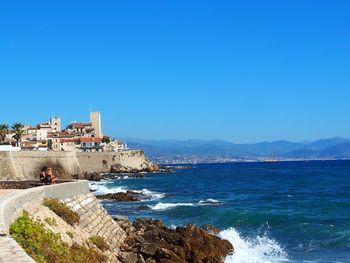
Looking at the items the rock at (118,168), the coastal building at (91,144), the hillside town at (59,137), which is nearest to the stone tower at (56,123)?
the hillside town at (59,137)

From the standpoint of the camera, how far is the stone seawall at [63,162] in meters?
73.9

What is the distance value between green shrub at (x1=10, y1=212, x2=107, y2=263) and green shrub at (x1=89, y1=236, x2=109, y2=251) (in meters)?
1.64

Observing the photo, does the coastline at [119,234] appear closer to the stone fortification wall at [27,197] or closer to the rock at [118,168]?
the stone fortification wall at [27,197]

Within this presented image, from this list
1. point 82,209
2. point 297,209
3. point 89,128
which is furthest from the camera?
point 89,128

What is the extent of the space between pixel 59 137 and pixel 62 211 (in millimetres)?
120365

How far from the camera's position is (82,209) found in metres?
22.1

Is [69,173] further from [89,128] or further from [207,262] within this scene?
[207,262]

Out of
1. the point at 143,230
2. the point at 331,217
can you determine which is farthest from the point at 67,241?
the point at 331,217

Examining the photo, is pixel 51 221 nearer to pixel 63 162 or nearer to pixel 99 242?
pixel 99 242

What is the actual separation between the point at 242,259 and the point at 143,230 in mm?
4735

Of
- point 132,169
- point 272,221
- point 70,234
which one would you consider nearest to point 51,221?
point 70,234

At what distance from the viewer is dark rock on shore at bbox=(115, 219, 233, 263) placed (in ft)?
70.1

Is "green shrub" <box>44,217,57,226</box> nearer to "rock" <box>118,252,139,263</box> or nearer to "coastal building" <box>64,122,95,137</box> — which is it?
"rock" <box>118,252,139,263</box>

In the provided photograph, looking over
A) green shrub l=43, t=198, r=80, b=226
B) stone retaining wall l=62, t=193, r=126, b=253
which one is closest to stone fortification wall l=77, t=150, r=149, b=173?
stone retaining wall l=62, t=193, r=126, b=253
